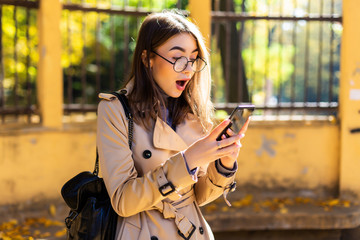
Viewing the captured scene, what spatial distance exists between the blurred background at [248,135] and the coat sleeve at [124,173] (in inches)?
135

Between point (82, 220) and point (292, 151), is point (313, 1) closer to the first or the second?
point (292, 151)

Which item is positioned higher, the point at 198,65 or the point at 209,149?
the point at 198,65

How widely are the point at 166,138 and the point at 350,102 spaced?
4.65 m

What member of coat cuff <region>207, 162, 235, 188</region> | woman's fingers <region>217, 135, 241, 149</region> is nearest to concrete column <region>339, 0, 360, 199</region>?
coat cuff <region>207, 162, 235, 188</region>

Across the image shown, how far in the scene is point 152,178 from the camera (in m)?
2.03

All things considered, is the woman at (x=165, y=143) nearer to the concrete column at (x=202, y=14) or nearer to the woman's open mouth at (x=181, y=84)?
the woman's open mouth at (x=181, y=84)

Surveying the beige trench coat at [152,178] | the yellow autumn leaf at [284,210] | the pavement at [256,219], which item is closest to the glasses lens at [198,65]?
the beige trench coat at [152,178]

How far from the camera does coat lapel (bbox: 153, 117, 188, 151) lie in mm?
2193

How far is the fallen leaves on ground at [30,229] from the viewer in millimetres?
5312

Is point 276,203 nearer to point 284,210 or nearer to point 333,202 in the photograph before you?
point 284,210

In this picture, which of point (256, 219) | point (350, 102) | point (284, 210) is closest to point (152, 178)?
point (256, 219)

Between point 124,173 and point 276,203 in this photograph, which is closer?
point 124,173

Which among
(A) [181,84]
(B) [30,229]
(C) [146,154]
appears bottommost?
(B) [30,229]

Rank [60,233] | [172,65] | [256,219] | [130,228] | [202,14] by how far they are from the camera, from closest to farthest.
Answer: [130,228] → [172,65] → [60,233] → [256,219] → [202,14]
